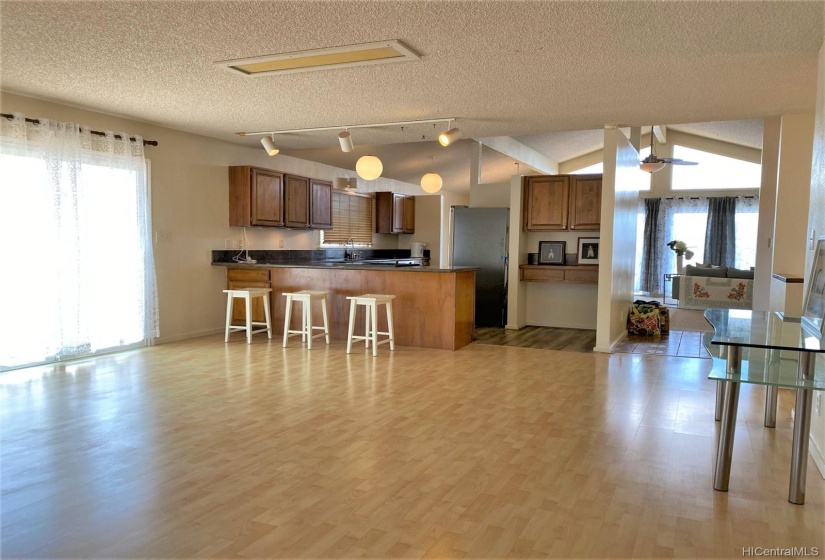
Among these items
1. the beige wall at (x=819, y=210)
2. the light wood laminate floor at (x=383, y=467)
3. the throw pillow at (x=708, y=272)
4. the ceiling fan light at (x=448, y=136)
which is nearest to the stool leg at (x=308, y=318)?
the light wood laminate floor at (x=383, y=467)

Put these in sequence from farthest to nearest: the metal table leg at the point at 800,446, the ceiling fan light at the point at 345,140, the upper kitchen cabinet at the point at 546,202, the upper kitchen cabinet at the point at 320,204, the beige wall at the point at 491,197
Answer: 1. the beige wall at the point at 491,197
2. the upper kitchen cabinet at the point at 320,204
3. the upper kitchen cabinet at the point at 546,202
4. the ceiling fan light at the point at 345,140
5. the metal table leg at the point at 800,446

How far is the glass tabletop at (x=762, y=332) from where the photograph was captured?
234cm

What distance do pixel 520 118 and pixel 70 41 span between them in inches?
153

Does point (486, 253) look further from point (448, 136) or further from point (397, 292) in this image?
point (448, 136)

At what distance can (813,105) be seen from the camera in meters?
4.96

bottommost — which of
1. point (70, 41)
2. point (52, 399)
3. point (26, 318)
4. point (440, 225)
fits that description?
point (52, 399)

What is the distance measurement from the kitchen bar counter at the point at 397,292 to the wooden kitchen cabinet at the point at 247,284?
13 mm

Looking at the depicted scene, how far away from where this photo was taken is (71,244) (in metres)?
5.24

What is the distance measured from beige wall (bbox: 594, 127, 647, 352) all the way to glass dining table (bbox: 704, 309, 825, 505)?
10.4 ft

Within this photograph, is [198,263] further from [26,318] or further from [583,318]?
[583,318]

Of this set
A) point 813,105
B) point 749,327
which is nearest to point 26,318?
point 749,327

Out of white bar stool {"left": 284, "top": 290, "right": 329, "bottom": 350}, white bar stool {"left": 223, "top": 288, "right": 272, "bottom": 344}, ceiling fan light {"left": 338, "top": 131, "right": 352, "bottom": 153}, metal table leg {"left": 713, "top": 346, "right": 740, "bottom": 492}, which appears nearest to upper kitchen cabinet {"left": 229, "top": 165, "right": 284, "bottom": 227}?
white bar stool {"left": 223, "top": 288, "right": 272, "bottom": 344}

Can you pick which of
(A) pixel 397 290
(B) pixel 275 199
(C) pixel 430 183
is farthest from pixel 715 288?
(B) pixel 275 199

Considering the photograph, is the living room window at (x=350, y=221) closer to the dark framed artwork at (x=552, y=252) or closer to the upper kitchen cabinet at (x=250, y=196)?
the upper kitchen cabinet at (x=250, y=196)
